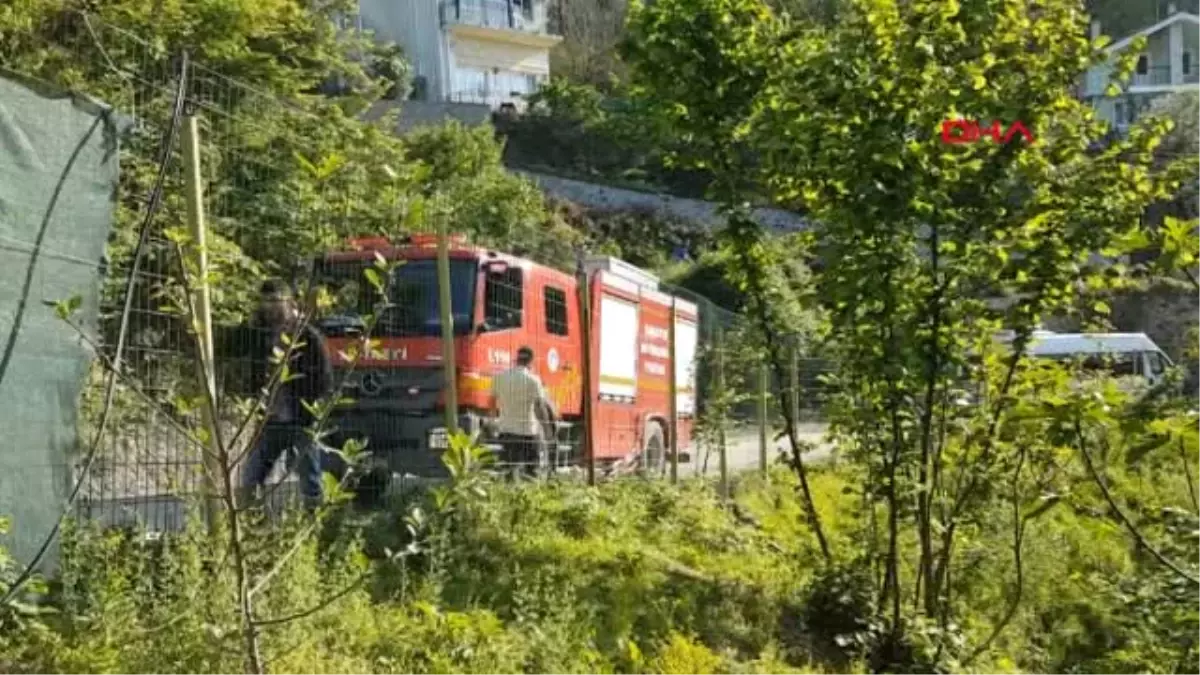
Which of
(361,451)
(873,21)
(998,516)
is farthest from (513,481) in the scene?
(361,451)

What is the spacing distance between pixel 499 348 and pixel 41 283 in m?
6.84

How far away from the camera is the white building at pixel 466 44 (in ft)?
158

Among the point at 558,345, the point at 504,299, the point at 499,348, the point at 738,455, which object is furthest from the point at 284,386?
the point at 738,455

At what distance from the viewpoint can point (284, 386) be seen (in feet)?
22.5

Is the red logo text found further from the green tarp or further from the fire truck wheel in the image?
the fire truck wheel

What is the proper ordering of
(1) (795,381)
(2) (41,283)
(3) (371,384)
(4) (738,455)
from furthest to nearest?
(4) (738,455), (1) (795,381), (3) (371,384), (2) (41,283)

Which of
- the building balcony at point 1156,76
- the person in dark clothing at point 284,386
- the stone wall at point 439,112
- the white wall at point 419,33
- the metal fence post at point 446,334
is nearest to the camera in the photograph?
the person in dark clothing at point 284,386

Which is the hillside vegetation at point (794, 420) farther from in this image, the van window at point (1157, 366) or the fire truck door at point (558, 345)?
the fire truck door at point (558, 345)

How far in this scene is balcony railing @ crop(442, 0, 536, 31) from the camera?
48344 mm

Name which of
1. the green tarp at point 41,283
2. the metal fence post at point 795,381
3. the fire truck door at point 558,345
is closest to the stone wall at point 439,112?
the fire truck door at point 558,345

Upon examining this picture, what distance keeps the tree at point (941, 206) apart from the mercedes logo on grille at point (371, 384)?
11.6 feet

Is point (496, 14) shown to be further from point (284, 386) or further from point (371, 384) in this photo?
point (284, 386)

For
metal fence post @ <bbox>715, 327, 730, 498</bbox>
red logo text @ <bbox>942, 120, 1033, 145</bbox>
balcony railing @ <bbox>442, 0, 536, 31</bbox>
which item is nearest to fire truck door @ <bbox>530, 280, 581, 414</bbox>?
metal fence post @ <bbox>715, 327, 730, 498</bbox>

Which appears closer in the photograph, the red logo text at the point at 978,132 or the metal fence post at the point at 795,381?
the red logo text at the point at 978,132
